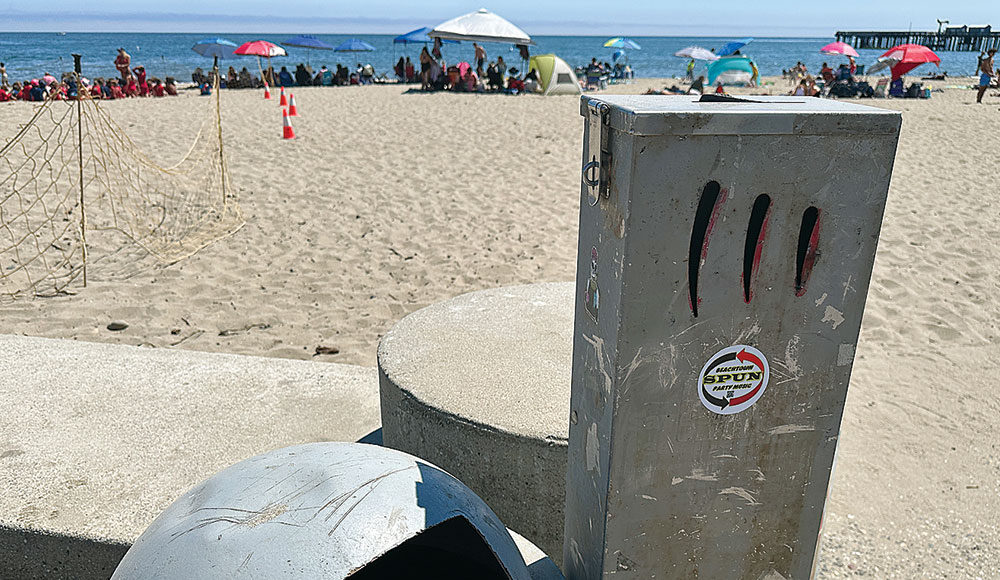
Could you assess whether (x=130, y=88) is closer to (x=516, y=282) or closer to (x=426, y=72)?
(x=426, y=72)

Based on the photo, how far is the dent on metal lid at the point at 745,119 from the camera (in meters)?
1.57

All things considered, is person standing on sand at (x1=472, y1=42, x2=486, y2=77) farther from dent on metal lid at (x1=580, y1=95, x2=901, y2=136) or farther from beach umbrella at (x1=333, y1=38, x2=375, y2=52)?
dent on metal lid at (x1=580, y1=95, x2=901, y2=136)

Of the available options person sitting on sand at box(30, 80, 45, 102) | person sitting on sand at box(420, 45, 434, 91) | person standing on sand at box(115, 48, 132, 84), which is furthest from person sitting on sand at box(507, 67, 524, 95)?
person sitting on sand at box(30, 80, 45, 102)

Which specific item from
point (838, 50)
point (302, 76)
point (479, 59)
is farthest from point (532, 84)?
point (838, 50)

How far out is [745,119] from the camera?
1.62 metres

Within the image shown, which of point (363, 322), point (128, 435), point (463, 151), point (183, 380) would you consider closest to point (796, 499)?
point (128, 435)

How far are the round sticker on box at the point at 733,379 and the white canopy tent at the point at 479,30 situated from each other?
21547 mm

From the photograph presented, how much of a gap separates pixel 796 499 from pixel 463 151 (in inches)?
416

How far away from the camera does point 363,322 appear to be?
5.68m

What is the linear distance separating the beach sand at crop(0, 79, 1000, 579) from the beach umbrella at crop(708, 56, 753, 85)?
421 inches

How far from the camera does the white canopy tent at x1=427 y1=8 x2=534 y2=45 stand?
22016 millimetres

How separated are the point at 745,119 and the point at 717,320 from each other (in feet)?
1.61

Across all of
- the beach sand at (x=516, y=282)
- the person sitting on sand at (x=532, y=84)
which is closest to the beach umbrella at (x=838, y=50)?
the person sitting on sand at (x=532, y=84)

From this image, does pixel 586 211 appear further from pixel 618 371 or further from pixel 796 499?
pixel 796 499
